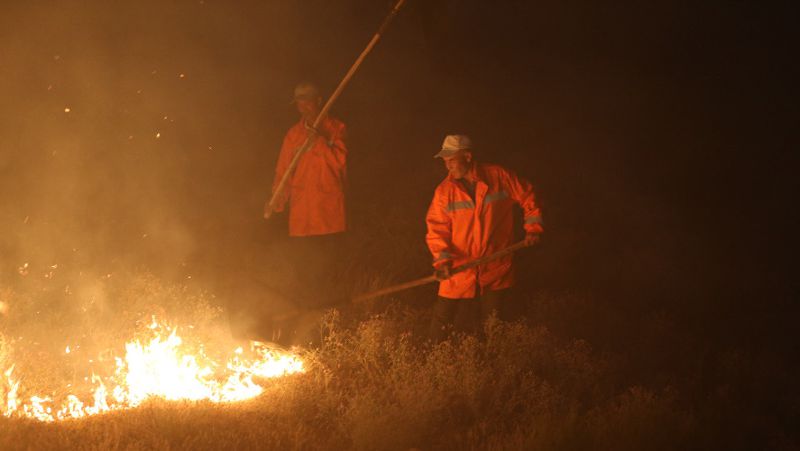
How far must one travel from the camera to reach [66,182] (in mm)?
9641

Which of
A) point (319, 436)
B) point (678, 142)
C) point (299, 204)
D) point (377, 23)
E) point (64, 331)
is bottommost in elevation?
point (319, 436)

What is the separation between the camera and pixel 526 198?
20.7 feet

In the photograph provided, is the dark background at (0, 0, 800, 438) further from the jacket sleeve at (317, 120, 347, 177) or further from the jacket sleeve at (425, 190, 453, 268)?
the jacket sleeve at (425, 190, 453, 268)

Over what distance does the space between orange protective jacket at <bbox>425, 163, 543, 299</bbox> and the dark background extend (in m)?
1.51

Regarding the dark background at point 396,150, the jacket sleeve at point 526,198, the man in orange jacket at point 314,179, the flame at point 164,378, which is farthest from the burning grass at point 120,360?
the jacket sleeve at point 526,198

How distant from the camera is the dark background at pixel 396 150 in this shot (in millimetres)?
8664

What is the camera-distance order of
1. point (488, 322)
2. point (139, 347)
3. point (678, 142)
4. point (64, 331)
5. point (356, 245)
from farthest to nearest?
1. point (678, 142)
2. point (356, 245)
3. point (64, 331)
4. point (488, 322)
5. point (139, 347)

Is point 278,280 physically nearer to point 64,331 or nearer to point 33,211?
point 64,331

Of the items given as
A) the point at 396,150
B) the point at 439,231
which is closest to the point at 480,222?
the point at 439,231

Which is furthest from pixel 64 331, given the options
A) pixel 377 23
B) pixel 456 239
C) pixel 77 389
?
pixel 377 23

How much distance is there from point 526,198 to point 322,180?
88.6 inches

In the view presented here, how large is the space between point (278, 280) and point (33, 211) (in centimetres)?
367

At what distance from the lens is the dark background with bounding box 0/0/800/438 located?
8664 mm

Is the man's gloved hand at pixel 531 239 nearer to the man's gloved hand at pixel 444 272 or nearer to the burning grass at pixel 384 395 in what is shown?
the man's gloved hand at pixel 444 272
